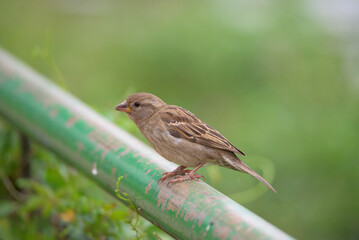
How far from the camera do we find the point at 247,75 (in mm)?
6332

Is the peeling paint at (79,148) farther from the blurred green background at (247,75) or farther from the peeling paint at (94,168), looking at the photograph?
the blurred green background at (247,75)

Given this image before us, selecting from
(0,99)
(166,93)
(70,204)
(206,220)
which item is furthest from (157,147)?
(166,93)

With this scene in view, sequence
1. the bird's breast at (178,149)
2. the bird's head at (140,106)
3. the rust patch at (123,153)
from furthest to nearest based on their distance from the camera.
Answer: the bird's head at (140,106)
the bird's breast at (178,149)
the rust patch at (123,153)

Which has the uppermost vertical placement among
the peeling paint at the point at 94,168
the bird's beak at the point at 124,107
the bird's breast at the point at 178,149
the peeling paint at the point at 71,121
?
the bird's beak at the point at 124,107

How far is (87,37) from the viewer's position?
7406mm

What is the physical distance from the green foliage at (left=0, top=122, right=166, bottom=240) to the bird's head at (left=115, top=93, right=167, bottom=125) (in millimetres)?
416

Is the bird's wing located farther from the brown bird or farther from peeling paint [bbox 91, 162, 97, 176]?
peeling paint [bbox 91, 162, 97, 176]

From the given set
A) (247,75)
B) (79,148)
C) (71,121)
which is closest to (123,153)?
(79,148)

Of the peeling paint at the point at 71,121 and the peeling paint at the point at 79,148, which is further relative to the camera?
the peeling paint at the point at 71,121

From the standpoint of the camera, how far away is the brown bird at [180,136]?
2.49 meters

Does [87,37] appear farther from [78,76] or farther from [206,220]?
[206,220]

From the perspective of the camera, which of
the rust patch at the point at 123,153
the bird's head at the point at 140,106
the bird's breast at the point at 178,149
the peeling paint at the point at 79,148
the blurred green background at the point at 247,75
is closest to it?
the rust patch at the point at 123,153

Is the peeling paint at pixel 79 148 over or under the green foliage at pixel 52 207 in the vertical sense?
over

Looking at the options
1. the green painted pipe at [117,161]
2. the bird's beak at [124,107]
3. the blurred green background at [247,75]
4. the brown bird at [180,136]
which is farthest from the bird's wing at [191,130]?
the blurred green background at [247,75]
